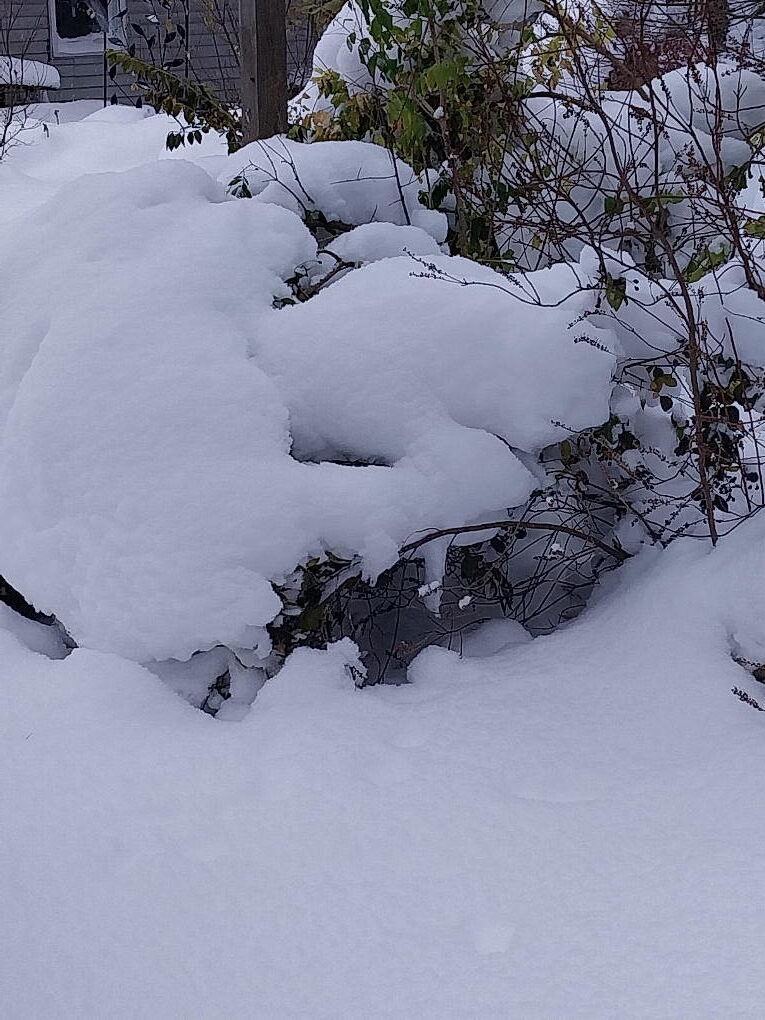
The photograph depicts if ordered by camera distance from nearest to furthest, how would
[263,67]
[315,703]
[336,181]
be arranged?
[315,703], [336,181], [263,67]

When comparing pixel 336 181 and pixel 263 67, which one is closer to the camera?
pixel 336 181

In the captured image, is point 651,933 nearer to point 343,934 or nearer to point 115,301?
point 343,934

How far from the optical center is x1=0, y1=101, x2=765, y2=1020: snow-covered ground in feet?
4.89

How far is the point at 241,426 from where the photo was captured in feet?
6.93

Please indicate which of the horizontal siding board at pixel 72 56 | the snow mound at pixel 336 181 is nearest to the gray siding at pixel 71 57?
the horizontal siding board at pixel 72 56

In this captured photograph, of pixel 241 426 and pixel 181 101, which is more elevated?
pixel 181 101

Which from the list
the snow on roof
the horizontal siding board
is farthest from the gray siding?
the snow on roof

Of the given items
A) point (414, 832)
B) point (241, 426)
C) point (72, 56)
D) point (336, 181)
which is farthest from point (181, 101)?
A: point (72, 56)

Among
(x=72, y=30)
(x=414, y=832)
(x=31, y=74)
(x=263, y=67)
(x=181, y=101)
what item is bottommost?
(x=414, y=832)

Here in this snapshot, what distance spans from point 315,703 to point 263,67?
6.86ft

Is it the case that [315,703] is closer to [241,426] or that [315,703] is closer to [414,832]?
[414,832]

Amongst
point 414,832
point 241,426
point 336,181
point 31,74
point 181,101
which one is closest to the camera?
point 414,832

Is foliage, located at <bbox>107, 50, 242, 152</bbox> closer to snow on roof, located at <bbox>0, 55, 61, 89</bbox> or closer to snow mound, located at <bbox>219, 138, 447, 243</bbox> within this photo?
snow mound, located at <bbox>219, 138, 447, 243</bbox>

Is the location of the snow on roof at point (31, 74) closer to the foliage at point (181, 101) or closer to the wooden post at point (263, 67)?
the foliage at point (181, 101)
